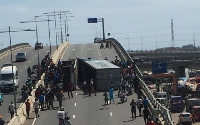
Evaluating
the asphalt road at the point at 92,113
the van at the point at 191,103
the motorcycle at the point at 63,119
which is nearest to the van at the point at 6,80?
the asphalt road at the point at 92,113

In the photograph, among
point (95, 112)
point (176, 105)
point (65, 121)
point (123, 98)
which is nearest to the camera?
point (65, 121)

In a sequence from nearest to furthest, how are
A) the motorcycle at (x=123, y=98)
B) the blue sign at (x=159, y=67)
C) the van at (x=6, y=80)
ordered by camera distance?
the motorcycle at (x=123, y=98), the van at (x=6, y=80), the blue sign at (x=159, y=67)

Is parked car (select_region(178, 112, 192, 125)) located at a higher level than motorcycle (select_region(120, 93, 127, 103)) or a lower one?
lower

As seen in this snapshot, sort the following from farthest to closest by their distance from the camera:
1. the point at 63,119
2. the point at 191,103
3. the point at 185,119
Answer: the point at 191,103, the point at 185,119, the point at 63,119

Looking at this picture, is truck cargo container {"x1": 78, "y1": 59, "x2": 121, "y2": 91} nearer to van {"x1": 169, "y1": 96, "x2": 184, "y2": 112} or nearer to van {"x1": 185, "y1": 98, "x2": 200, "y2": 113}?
van {"x1": 185, "y1": 98, "x2": 200, "y2": 113}

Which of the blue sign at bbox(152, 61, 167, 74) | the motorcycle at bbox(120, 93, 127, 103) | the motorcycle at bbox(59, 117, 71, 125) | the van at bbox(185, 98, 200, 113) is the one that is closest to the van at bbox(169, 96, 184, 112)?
the van at bbox(185, 98, 200, 113)

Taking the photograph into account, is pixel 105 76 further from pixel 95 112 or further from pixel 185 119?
pixel 185 119

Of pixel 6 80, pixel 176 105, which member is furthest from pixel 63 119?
pixel 176 105

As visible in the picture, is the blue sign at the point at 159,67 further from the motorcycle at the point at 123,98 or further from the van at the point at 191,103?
the motorcycle at the point at 123,98

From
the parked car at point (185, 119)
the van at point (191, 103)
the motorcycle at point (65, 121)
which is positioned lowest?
the parked car at point (185, 119)

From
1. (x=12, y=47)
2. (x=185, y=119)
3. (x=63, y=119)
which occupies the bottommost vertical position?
(x=185, y=119)

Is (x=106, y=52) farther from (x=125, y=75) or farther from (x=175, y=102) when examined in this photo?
(x=125, y=75)

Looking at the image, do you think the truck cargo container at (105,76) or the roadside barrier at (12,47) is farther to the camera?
the roadside barrier at (12,47)

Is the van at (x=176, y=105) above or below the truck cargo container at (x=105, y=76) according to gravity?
below
